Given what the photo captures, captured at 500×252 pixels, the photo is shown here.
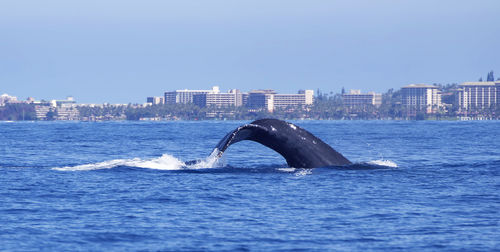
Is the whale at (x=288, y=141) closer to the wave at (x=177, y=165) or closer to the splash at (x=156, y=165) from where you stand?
the wave at (x=177, y=165)

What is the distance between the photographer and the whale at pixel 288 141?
20.9m

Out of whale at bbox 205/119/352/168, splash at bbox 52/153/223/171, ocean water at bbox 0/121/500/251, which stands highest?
whale at bbox 205/119/352/168

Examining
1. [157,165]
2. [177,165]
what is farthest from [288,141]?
[157,165]

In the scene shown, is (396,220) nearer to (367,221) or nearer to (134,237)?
(367,221)

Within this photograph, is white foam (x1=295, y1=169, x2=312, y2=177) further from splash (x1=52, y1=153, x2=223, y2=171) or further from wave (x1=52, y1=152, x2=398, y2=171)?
splash (x1=52, y1=153, x2=223, y2=171)

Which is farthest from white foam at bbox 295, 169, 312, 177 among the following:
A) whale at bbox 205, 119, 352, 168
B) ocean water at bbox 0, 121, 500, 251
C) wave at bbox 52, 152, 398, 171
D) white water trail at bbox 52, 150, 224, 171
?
white water trail at bbox 52, 150, 224, 171

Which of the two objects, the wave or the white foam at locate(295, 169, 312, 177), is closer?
the white foam at locate(295, 169, 312, 177)

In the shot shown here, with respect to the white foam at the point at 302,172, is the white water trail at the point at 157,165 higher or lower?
lower

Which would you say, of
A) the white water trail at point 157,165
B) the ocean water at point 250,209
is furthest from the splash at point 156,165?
the ocean water at point 250,209

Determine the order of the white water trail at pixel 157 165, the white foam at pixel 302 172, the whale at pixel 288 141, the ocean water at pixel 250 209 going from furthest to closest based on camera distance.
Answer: the white water trail at pixel 157 165 → the white foam at pixel 302 172 → the whale at pixel 288 141 → the ocean water at pixel 250 209

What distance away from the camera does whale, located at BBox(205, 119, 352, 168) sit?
20.9m

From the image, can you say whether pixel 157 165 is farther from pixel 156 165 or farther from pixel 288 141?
pixel 288 141

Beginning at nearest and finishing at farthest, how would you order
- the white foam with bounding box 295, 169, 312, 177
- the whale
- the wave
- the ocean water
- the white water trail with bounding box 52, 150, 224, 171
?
the ocean water < the whale < the white foam with bounding box 295, 169, 312, 177 < the wave < the white water trail with bounding box 52, 150, 224, 171

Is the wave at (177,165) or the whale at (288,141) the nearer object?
the whale at (288,141)
